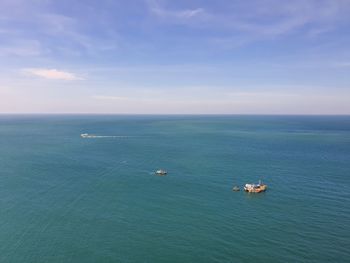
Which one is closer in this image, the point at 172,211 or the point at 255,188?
the point at 172,211

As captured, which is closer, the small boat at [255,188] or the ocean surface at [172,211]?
the ocean surface at [172,211]

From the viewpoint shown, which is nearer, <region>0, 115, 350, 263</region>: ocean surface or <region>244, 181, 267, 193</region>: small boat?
<region>0, 115, 350, 263</region>: ocean surface

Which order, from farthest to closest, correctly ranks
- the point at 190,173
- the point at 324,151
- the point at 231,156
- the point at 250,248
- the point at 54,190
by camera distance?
the point at 324,151, the point at 231,156, the point at 190,173, the point at 54,190, the point at 250,248

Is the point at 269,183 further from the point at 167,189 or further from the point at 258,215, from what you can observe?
the point at 167,189

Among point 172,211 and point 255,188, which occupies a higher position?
point 255,188

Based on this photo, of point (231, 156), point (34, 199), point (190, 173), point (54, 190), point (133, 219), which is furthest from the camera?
point (231, 156)

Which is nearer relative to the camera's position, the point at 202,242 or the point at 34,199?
the point at 202,242

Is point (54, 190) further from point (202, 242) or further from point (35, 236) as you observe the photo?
point (202, 242)

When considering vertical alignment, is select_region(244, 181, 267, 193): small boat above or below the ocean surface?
→ above

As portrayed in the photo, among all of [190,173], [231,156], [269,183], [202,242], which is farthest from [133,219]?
[231,156]

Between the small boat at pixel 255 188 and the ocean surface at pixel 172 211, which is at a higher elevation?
the small boat at pixel 255 188
